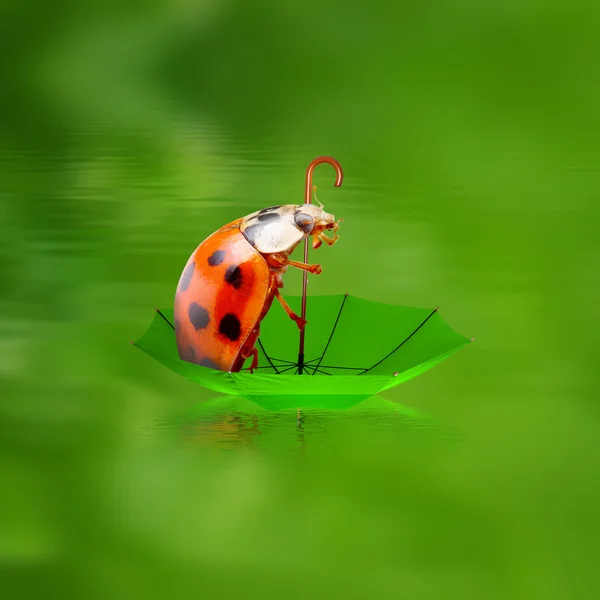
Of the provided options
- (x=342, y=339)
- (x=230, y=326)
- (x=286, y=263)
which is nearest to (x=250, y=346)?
(x=230, y=326)

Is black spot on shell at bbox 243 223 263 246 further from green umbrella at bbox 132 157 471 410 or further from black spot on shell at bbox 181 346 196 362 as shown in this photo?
black spot on shell at bbox 181 346 196 362

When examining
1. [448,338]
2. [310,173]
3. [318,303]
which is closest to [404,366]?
[448,338]

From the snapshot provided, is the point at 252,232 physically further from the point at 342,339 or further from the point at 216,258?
the point at 342,339

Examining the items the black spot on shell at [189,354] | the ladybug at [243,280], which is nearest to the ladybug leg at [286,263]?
the ladybug at [243,280]

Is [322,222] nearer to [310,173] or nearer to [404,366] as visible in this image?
[310,173]

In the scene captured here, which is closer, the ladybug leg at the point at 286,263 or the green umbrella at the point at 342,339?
the ladybug leg at the point at 286,263

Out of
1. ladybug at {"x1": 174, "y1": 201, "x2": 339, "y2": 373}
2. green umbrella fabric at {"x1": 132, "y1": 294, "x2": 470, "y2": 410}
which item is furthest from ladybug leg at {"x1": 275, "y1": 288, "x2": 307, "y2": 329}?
green umbrella fabric at {"x1": 132, "y1": 294, "x2": 470, "y2": 410}

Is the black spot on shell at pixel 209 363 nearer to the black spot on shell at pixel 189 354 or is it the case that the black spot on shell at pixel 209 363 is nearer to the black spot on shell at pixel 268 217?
the black spot on shell at pixel 189 354

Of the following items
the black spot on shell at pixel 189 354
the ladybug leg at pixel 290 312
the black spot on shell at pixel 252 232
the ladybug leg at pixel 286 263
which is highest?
the black spot on shell at pixel 252 232
